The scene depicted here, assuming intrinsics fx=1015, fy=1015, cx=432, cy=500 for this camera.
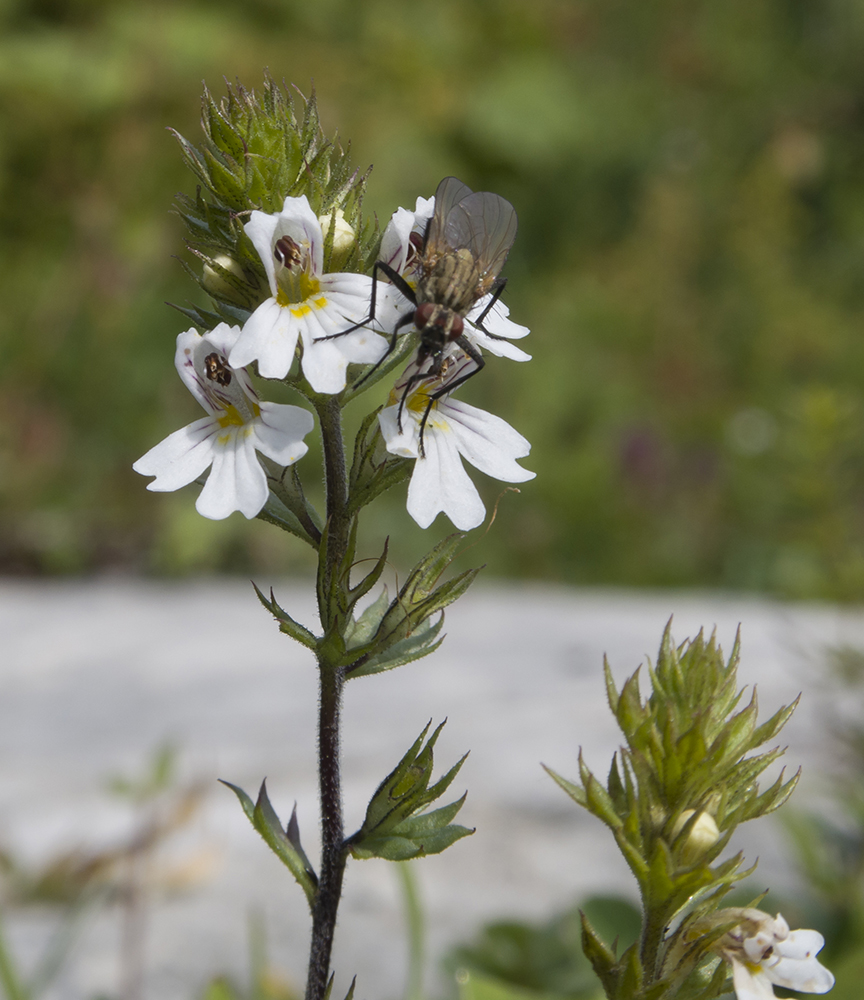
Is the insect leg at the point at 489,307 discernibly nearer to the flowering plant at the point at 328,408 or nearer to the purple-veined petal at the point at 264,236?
the flowering plant at the point at 328,408

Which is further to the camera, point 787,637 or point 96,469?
point 96,469

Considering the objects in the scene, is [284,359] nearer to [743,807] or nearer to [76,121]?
[743,807]

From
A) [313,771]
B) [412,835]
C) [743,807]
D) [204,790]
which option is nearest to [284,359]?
[412,835]

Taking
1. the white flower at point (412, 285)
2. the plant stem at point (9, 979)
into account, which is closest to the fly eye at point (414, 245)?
the white flower at point (412, 285)

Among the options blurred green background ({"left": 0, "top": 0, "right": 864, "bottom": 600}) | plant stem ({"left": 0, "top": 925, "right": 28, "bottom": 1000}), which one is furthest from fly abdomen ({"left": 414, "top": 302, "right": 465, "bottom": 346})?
blurred green background ({"left": 0, "top": 0, "right": 864, "bottom": 600})

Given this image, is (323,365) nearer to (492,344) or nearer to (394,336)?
(394,336)

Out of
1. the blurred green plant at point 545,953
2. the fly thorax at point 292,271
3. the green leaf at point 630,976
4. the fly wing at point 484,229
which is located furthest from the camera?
the blurred green plant at point 545,953

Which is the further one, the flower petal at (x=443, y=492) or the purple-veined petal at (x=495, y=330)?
the purple-veined petal at (x=495, y=330)
